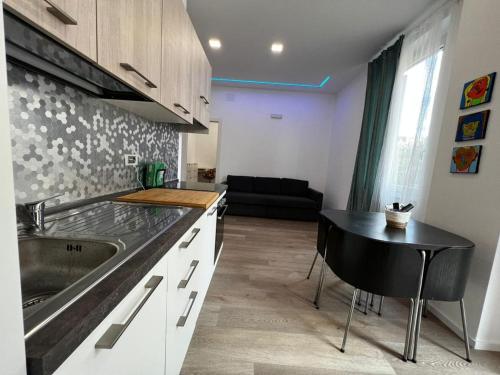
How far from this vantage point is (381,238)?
131 cm

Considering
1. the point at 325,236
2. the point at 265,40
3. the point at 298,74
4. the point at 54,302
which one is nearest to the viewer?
the point at 54,302

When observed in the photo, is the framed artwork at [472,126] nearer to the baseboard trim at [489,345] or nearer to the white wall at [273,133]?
the baseboard trim at [489,345]

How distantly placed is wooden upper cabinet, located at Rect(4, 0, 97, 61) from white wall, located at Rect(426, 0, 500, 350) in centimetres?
215

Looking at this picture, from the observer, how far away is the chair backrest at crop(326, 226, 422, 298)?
4.19 feet

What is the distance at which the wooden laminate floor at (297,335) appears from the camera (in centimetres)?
132

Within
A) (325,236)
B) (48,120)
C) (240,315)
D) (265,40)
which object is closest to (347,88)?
(265,40)

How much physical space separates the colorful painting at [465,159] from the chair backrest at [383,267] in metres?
0.81

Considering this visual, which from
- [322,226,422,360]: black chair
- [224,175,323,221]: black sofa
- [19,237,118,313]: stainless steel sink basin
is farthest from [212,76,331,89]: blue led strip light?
[19,237,118,313]: stainless steel sink basin

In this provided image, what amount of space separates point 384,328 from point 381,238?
0.83 metres

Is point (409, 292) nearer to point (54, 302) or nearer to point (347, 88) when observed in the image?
point (54, 302)

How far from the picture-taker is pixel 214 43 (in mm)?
3111

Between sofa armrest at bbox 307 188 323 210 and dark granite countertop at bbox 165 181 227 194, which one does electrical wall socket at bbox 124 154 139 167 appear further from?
sofa armrest at bbox 307 188 323 210

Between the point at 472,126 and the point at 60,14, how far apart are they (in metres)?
2.24

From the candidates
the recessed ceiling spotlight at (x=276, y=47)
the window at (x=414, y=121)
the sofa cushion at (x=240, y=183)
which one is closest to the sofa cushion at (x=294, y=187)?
the sofa cushion at (x=240, y=183)
